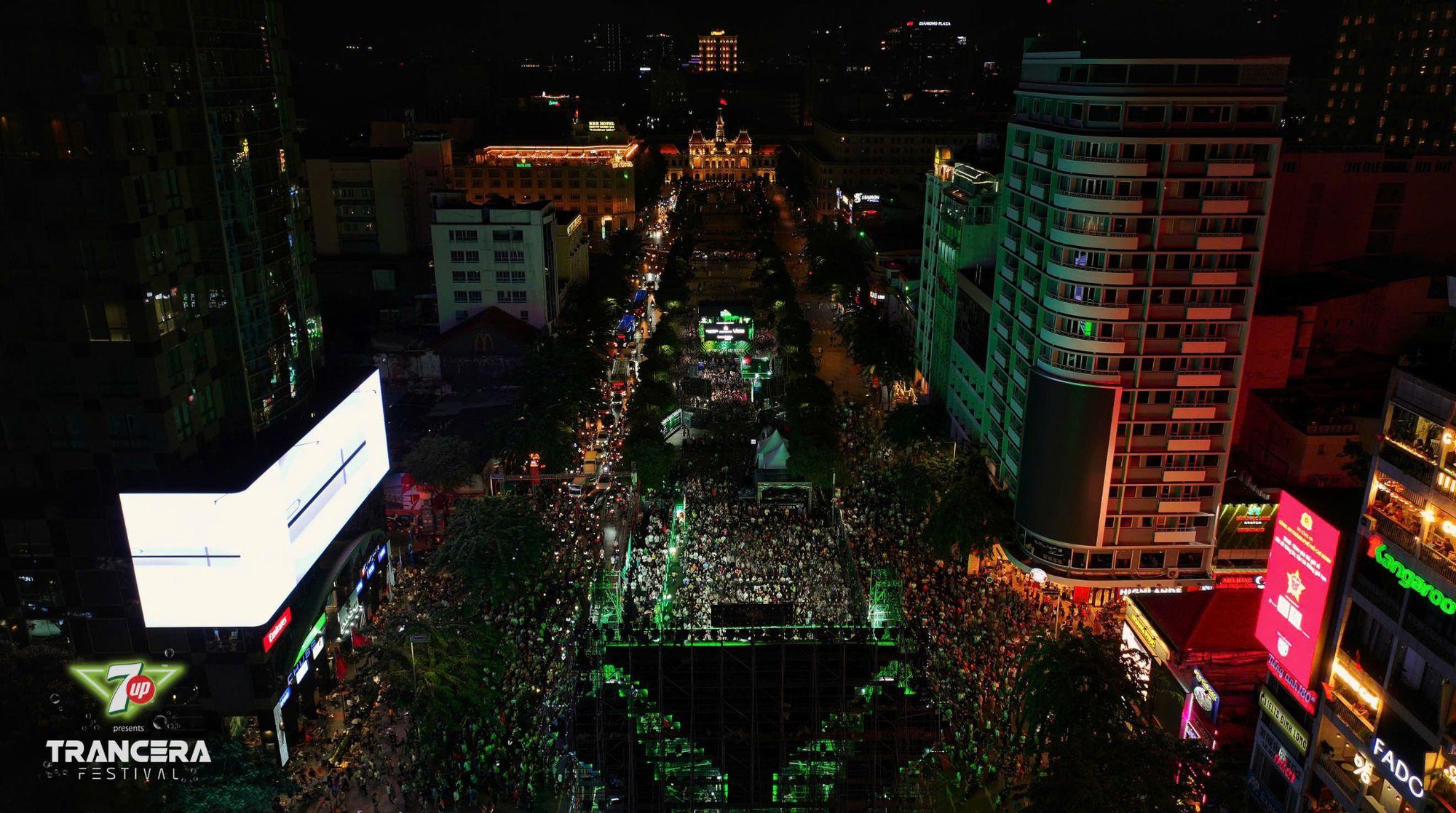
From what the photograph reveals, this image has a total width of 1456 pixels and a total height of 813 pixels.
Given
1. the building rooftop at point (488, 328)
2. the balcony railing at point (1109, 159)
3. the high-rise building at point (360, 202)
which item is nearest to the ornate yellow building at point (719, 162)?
the high-rise building at point (360, 202)

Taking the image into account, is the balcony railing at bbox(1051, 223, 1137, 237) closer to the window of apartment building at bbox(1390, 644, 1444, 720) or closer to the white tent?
the white tent

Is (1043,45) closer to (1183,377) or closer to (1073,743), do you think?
(1183,377)

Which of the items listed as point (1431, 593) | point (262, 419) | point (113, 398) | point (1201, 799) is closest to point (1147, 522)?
point (1201, 799)

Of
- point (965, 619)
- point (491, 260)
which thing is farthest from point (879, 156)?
point (965, 619)

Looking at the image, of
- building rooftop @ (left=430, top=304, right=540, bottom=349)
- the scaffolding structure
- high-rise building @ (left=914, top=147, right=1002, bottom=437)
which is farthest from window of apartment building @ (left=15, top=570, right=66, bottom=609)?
building rooftop @ (left=430, top=304, right=540, bottom=349)

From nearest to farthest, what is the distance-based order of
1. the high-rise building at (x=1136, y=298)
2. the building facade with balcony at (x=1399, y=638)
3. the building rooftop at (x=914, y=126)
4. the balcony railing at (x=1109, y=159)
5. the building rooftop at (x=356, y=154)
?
the building facade with balcony at (x=1399, y=638), the high-rise building at (x=1136, y=298), the balcony railing at (x=1109, y=159), the building rooftop at (x=356, y=154), the building rooftop at (x=914, y=126)

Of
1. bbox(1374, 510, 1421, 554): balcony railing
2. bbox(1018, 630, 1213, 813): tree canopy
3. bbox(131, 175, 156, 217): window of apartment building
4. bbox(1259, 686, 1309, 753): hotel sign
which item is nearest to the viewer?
bbox(1374, 510, 1421, 554): balcony railing

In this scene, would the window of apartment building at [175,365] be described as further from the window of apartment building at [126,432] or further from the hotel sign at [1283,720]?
the hotel sign at [1283,720]

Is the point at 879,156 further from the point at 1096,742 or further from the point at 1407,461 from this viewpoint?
the point at 1096,742
